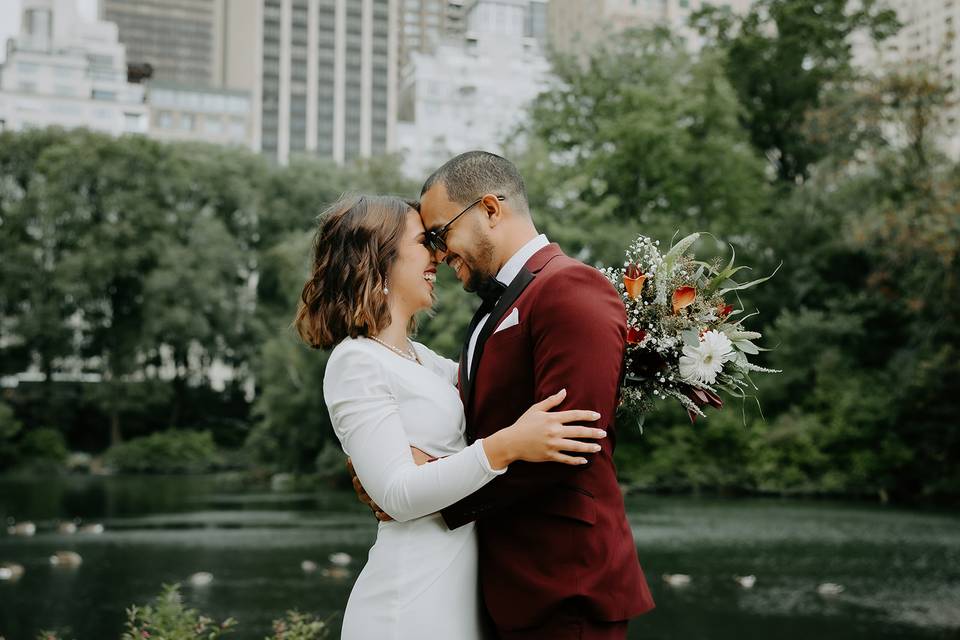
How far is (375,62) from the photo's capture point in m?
109

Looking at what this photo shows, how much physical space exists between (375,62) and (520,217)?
4277 inches

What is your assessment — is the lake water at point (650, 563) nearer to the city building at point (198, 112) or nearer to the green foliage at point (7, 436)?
the green foliage at point (7, 436)

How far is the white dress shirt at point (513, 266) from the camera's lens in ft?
10.5

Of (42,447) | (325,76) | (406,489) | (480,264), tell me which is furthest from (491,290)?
(325,76)

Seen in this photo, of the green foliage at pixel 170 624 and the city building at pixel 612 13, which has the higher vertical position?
the city building at pixel 612 13

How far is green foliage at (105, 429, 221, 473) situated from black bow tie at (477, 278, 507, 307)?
37.0m

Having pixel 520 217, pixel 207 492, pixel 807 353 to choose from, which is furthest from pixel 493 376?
pixel 207 492

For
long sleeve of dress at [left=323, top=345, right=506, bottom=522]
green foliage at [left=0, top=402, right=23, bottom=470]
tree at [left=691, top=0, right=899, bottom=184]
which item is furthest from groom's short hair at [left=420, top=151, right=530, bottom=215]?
green foliage at [left=0, top=402, right=23, bottom=470]

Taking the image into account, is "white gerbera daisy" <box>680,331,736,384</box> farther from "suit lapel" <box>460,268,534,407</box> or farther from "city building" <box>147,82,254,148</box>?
"city building" <box>147,82,254,148</box>

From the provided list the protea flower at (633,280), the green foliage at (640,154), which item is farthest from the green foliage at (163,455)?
the protea flower at (633,280)

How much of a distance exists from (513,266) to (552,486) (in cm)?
67

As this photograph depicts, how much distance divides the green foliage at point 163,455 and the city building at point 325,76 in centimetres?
6779

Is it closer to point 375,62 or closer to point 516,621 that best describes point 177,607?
point 516,621

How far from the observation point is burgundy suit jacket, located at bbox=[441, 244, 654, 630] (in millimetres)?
2820
